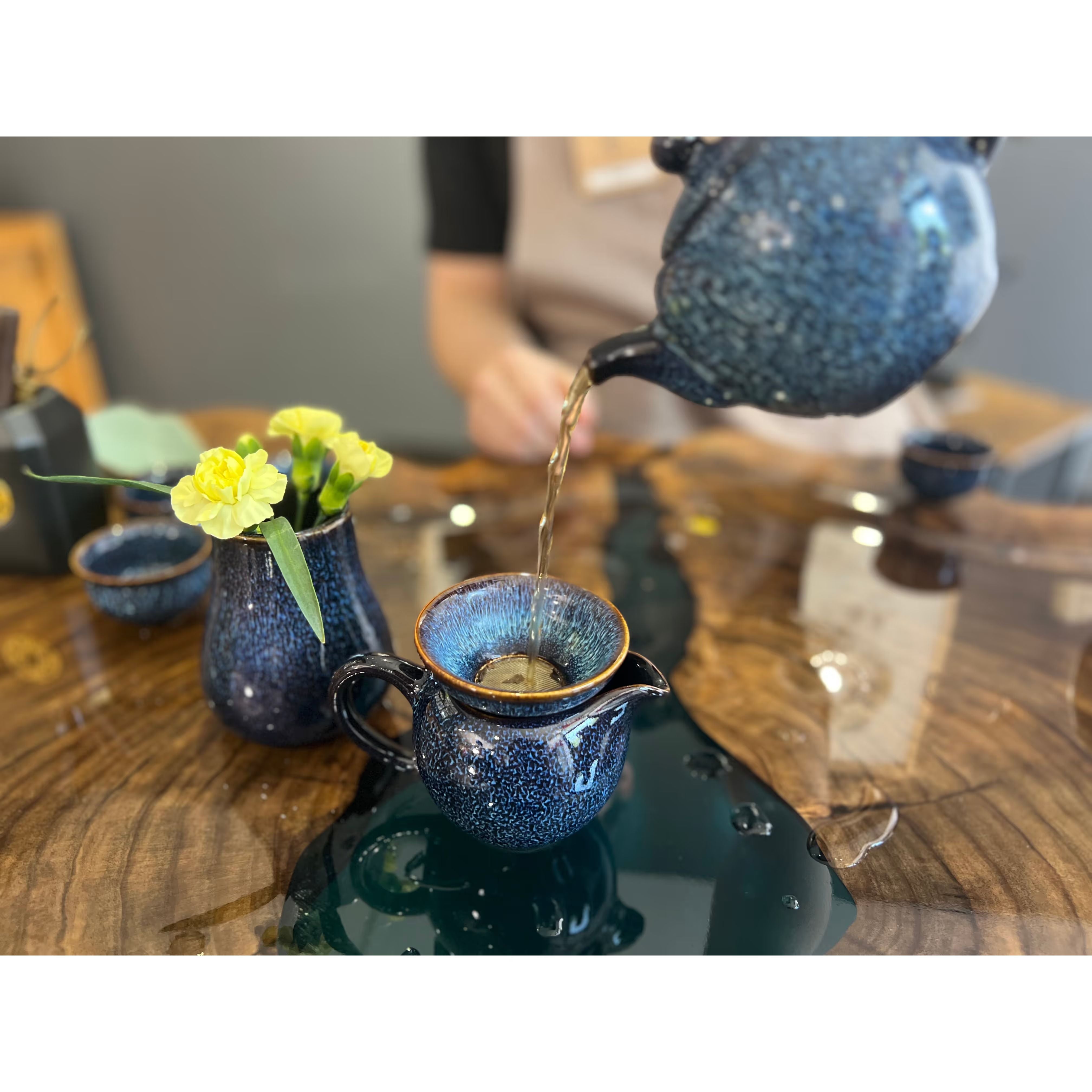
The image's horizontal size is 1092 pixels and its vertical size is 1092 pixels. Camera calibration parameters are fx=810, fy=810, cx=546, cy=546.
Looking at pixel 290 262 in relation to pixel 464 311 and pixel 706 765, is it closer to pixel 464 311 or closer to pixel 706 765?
pixel 464 311

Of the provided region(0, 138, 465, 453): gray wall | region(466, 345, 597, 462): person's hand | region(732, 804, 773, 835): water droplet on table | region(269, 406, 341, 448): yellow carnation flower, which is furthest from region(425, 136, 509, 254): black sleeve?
region(732, 804, 773, 835): water droplet on table

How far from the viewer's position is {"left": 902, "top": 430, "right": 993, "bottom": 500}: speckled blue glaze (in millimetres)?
1084

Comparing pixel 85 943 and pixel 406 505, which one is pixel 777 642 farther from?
pixel 85 943

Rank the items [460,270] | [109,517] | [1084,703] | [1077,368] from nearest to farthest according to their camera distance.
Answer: [1084,703] < [109,517] < [460,270] < [1077,368]

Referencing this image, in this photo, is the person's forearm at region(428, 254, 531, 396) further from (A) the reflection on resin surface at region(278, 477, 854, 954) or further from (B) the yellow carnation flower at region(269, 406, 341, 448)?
(A) the reflection on resin surface at region(278, 477, 854, 954)

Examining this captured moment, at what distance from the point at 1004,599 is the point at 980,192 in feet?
1.90

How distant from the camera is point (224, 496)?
1.95 ft

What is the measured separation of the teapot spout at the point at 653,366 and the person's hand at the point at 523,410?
595mm

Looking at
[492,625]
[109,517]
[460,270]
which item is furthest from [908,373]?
[460,270]

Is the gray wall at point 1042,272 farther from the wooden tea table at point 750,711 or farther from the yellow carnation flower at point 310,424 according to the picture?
the yellow carnation flower at point 310,424

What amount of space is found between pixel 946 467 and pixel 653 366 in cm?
70

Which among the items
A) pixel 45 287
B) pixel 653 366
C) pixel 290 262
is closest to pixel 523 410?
pixel 653 366

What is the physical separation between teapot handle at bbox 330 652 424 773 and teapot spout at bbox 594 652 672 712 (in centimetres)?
13

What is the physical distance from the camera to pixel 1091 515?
1098 millimetres
